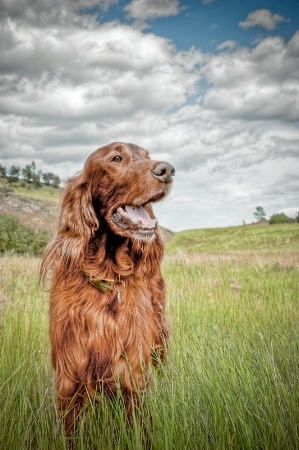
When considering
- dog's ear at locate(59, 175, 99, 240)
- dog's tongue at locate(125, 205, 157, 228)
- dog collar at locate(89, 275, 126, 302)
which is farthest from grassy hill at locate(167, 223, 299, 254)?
dog collar at locate(89, 275, 126, 302)

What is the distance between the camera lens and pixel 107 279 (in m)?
2.68

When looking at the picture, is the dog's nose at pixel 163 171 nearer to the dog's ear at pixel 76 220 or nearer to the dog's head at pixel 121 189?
the dog's head at pixel 121 189

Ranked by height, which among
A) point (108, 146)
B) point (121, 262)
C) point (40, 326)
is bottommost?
point (40, 326)

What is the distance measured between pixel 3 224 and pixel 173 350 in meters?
13.9

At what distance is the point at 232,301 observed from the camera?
485cm

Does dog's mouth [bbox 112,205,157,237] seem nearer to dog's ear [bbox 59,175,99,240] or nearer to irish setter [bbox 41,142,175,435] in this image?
irish setter [bbox 41,142,175,435]

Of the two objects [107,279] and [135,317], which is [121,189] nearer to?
[107,279]

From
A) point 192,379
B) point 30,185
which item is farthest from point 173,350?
point 30,185

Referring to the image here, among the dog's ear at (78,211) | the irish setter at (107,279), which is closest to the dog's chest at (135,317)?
the irish setter at (107,279)

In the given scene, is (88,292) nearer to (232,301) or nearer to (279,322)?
(279,322)

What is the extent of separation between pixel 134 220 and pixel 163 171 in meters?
0.40

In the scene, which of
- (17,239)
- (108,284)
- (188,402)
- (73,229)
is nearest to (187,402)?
(188,402)

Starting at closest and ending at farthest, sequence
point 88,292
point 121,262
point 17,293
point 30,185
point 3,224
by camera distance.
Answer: point 88,292, point 121,262, point 17,293, point 3,224, point 30,185

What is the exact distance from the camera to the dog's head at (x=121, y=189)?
279 centimetres
